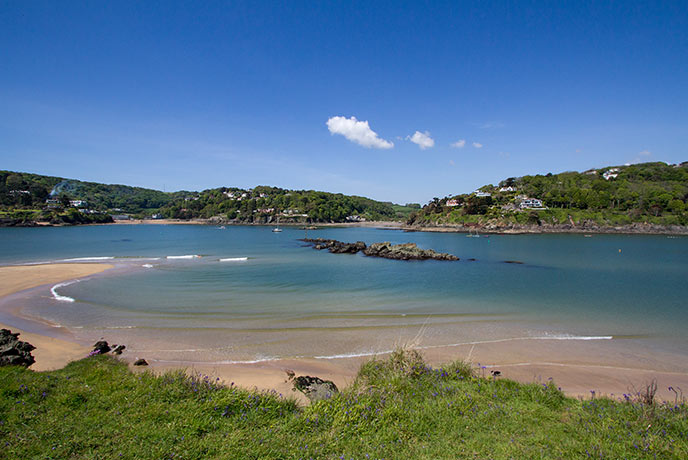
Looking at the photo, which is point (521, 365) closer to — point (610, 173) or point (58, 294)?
point (58, 294)

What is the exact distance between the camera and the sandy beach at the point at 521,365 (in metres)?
8.45

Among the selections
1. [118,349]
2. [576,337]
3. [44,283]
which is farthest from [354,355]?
[44,283]

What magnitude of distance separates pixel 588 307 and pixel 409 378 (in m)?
17.0

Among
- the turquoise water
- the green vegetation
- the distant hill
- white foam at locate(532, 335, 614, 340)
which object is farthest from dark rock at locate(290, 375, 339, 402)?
the distant hill

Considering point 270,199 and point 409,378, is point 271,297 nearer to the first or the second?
point 409,378

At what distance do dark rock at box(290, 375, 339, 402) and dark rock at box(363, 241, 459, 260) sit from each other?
33.5m

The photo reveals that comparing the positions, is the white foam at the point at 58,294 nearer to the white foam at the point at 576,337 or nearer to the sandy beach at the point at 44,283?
the sandy beach at the point at 44,283

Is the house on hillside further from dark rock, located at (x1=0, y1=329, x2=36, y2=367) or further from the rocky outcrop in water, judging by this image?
dark rock, located at (x1=0, y1=329, x2=36, y2=367)

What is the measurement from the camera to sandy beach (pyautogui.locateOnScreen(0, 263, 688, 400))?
8.45m

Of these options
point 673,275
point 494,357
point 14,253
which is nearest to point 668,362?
point 494,357

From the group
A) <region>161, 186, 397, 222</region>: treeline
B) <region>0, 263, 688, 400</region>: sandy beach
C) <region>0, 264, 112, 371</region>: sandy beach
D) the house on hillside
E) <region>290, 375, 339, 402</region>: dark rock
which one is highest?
the house on hillside

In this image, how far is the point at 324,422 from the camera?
4645mm

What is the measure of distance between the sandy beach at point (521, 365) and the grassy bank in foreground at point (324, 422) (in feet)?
7.90

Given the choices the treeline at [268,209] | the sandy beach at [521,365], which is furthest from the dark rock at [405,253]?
the treeline at [268,209]
